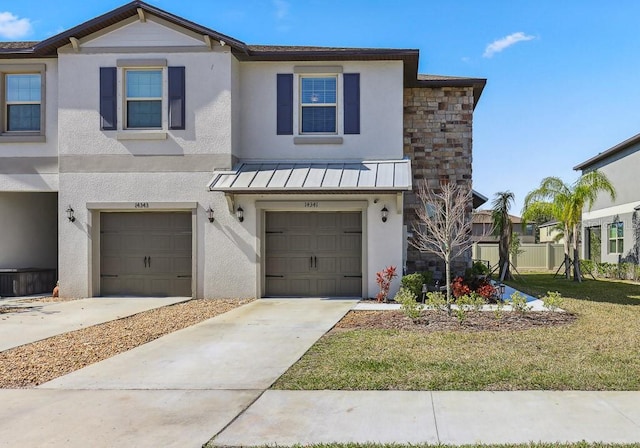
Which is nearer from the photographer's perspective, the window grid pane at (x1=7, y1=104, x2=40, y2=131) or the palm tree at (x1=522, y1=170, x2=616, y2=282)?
the window grid pane at (x1=7, y1=104, x2=40, y2=131)

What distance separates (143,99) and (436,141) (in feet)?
27.7

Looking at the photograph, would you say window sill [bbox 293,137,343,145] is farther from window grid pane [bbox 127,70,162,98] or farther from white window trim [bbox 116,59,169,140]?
window grid pane [bbox 127,70,162,98]

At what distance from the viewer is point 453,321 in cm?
1152

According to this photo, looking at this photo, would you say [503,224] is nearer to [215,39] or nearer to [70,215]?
[215,39]

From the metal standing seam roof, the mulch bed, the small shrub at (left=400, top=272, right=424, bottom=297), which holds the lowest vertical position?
the mulch bed

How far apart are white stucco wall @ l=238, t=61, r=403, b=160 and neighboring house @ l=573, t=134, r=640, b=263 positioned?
1401 centimetres

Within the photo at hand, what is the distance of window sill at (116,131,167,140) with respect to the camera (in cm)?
1576

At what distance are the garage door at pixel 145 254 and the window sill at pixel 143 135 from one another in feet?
6.83

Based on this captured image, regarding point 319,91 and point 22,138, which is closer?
point 319,91

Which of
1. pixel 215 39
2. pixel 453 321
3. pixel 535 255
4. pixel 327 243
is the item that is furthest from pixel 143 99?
pixel 535 255

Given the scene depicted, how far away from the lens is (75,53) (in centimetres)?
1600

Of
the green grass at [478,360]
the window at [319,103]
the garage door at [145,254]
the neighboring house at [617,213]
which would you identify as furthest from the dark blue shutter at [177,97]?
the neighboring house at [617,213]

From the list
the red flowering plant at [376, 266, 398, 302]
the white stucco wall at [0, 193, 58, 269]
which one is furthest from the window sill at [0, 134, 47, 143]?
the red flowering plant at [376, 266, 398, 302]

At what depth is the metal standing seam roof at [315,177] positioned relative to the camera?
14562 millimetres
